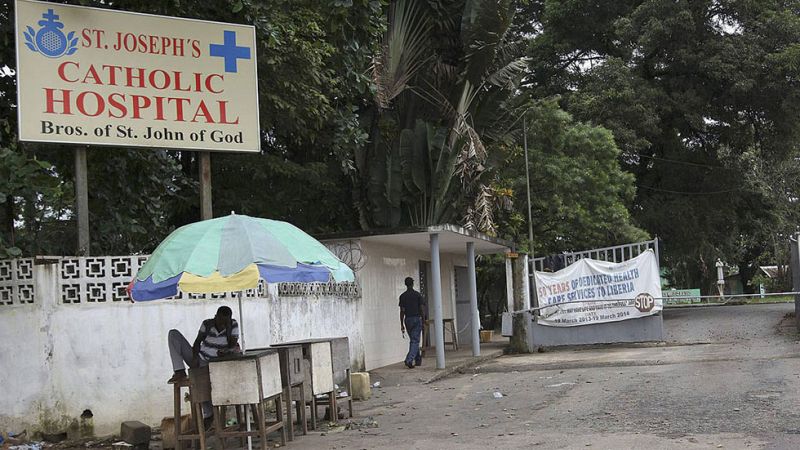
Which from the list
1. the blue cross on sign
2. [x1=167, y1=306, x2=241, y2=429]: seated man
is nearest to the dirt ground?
[x1=167, y1=306, x2=241, y2=429]: seated man

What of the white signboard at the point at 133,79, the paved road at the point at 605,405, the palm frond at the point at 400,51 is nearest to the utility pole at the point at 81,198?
the white signboard at the point at 133,79

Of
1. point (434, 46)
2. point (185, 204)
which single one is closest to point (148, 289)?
point (185, 204)

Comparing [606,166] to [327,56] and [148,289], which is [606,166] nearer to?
[327,56]

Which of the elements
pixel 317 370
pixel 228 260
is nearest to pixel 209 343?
pixel 317 370

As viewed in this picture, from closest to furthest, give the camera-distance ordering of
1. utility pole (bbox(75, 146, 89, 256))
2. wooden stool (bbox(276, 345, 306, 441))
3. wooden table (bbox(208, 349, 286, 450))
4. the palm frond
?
wooden table (bbox(208, 349, 286, 450)) → wooden stool (bbox(276, 345, 306, 441)) → utility pole (bbox(75, 146, 89, 256)) → the palm frond

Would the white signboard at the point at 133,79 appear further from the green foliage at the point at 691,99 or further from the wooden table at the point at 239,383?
the green foliage at the point at 691,99

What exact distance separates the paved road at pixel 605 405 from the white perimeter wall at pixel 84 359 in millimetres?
2452

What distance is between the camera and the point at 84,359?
1018 centimetres

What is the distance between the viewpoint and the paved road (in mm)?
8281

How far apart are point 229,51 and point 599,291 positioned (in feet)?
36.6

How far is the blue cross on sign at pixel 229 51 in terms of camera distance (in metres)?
11.7

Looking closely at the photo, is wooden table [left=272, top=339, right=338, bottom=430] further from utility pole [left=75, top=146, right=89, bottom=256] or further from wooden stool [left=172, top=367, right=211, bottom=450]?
utility pole [left=75, top=146, right=89, bottom=256]

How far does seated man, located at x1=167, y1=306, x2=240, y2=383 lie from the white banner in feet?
37.9

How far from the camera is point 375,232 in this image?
15.7 m
